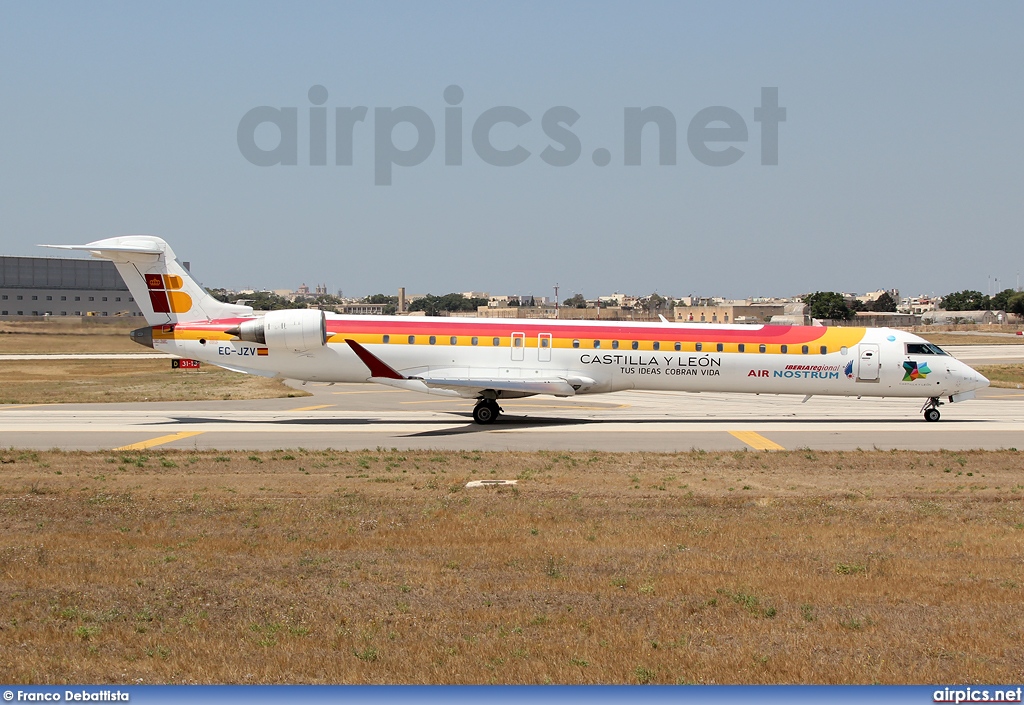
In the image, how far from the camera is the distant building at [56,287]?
115m

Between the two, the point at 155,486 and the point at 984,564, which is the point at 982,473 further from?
the point at 155,486

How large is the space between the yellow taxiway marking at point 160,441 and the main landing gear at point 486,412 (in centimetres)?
815

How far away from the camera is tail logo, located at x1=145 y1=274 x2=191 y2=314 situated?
28.3 metres

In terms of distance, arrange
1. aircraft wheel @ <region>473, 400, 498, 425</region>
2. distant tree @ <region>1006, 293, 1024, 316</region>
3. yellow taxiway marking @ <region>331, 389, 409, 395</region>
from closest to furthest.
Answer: aircraft wheel @ <region>473, 400, 498, 425</region>, yellow taxiway marking @ <region>331, 389, 409, 395</region>, distant tree @ <region>1006, 293, 1024, 316</region>

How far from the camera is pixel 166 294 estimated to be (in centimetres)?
2836

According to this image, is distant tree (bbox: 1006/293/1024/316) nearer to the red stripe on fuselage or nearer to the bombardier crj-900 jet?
the bombardier crj-900 jet

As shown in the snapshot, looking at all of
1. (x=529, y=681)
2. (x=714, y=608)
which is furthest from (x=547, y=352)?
(x=529, y=681)

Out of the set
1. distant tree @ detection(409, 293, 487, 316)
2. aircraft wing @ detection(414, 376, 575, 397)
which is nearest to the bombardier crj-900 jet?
aircraft wing @ detection(414, 376, 575, 397)

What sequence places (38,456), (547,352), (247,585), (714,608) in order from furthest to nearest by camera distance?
(547,352), (38,456), (247,585), (714,608)

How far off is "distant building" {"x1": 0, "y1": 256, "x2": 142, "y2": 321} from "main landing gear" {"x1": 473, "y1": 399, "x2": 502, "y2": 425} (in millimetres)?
98506

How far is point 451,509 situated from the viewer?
1470cm

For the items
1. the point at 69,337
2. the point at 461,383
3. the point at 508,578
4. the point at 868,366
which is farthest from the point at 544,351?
the point at 69,337

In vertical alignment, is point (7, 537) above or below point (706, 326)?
below

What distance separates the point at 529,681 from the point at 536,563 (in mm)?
3825
